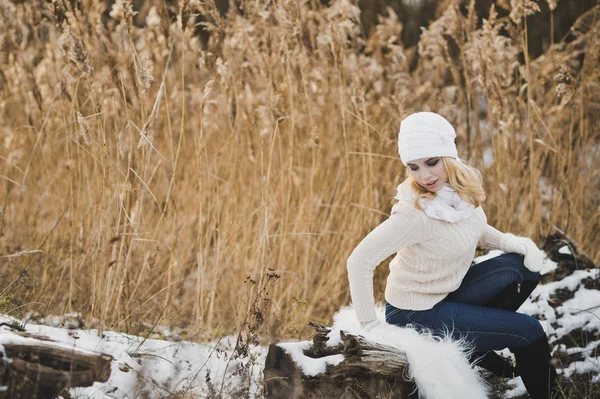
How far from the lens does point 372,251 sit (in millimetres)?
1882

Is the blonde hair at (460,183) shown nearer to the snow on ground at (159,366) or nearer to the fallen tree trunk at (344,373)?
the fallen tree trunk at (344,373)

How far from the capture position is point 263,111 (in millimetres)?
2697

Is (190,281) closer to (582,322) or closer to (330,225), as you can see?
(330,225)

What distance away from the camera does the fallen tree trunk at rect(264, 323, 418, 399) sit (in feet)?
5.85

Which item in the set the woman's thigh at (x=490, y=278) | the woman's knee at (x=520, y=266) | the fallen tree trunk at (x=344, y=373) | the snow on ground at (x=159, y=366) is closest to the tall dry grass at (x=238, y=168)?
the snow on ground at (x=159, y=366)

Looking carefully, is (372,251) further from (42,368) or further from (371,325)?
(42,368)

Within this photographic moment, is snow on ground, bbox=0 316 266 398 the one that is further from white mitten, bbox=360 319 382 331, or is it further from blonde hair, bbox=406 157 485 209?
blonde hair, bbox=406 157 485 209

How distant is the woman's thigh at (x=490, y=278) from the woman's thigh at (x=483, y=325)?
0.21 feet

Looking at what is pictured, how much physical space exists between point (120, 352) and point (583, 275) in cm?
169

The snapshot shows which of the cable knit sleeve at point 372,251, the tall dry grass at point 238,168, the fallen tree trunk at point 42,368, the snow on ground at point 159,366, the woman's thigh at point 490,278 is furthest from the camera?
the tall dry grass at point 238,168

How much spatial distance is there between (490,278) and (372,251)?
394 millimetres

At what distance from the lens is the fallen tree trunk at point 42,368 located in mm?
1587

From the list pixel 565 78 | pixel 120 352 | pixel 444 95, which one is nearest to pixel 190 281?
pixel 120 352

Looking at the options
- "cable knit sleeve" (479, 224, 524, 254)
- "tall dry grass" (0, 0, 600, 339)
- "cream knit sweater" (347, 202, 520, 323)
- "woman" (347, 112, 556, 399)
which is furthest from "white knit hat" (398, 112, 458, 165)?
"tall dry grass" (0, 0, 600, 339)
